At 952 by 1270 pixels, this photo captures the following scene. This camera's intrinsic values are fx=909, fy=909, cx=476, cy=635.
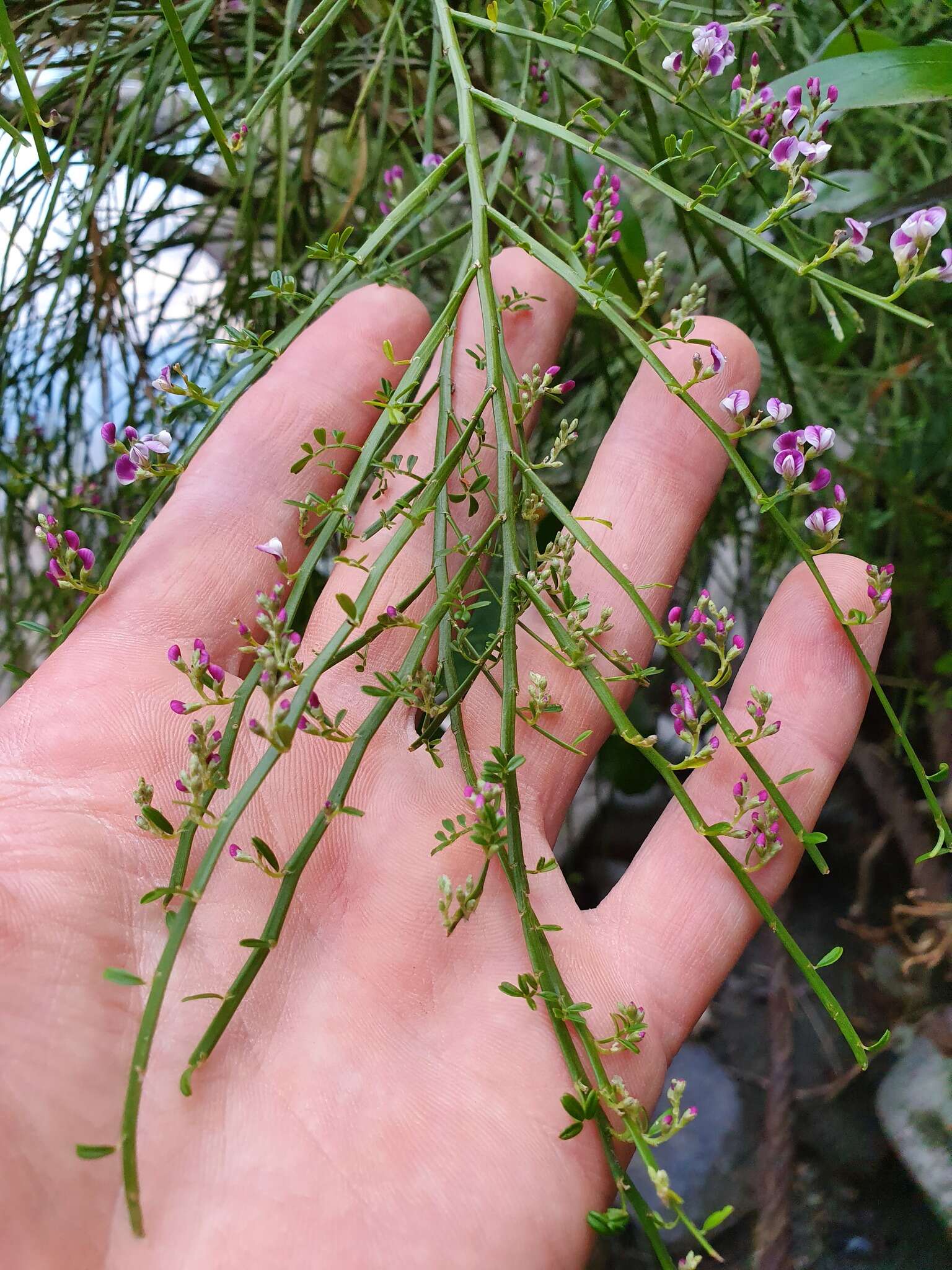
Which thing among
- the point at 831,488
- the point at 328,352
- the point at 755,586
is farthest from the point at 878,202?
the point at 328,352

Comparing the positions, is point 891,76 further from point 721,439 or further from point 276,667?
point 276,667

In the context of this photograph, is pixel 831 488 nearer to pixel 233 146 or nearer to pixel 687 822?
pixel 687 822

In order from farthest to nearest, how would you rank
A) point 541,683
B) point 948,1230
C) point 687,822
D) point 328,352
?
point 948,1230 < point 328,352 < point 687,822 < point 541,683

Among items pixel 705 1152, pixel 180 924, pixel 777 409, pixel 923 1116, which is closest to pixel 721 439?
pixel 777 409

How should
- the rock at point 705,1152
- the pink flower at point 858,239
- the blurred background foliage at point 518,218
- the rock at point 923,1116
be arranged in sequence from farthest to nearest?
the rock at point 705,1152 → the rock at point 923,1116 → the blurred background foliage at point 518,218 → the pink flower at point 858,239

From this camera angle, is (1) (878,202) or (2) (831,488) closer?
(1) (878,202)

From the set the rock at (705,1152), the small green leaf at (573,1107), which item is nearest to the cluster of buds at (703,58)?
the small green leaf at (573,1107)

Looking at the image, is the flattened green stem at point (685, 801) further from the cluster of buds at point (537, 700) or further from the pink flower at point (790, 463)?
the pink flower at point (790, 463)
